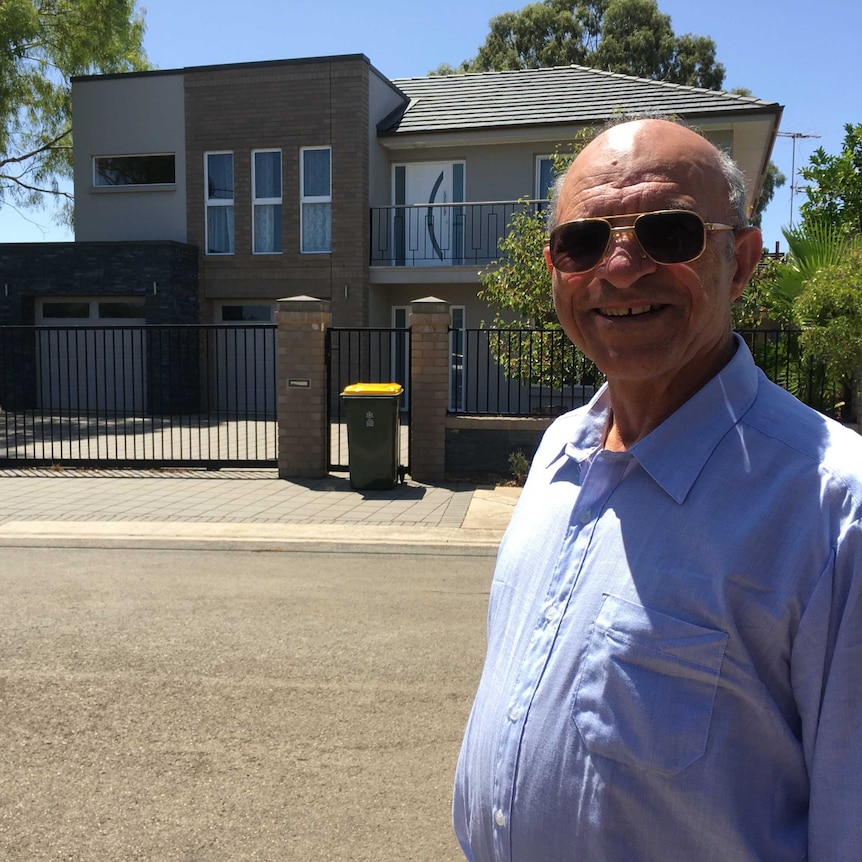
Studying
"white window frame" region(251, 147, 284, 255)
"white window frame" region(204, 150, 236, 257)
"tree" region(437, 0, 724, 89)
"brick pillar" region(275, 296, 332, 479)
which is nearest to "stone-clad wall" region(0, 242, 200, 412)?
"white window frame" region(204, 150, 236, 257)

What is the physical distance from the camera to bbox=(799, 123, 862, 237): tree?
499 inches

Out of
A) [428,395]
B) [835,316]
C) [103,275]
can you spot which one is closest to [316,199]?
[103,275]

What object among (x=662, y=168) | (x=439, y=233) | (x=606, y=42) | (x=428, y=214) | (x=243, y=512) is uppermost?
(x=606, y=42)

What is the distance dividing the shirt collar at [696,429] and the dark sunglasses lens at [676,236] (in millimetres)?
199

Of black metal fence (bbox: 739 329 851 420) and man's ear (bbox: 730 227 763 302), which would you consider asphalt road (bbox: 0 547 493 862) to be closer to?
man's ear (bbox: 730 227 763 302)

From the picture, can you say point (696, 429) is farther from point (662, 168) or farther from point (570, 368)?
point (570, 368)

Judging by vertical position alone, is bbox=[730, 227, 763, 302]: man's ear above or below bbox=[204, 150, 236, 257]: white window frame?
below

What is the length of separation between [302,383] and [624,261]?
9.67 m

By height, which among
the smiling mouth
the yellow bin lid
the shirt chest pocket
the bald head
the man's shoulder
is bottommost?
the shirt chest pocket

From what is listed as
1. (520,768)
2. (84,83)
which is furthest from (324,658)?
(84,83)

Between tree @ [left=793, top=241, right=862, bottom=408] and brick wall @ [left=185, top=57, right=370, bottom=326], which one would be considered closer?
tree @ [left=793, top=241, right=862, bottom=408]

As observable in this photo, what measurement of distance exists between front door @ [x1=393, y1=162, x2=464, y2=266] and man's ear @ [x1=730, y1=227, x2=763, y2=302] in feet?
55.2

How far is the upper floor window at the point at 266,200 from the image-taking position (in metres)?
19.1

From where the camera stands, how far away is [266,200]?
19125 mm
